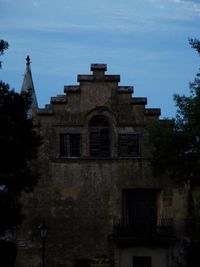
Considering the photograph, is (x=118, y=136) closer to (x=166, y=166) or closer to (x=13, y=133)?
(x=166, y=166)

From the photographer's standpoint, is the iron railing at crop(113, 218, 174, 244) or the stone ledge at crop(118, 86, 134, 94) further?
the stone ledge at crop(118, 86, 134, 94)

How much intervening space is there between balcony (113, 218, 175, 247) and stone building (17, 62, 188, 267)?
0.06m

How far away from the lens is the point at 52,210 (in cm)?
4200

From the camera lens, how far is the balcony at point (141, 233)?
41.4 m

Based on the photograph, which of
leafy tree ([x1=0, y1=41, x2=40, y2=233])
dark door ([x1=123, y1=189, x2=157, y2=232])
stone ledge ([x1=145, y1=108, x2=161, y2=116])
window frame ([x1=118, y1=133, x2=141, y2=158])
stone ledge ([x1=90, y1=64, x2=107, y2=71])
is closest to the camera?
leafy tree ([x1=0, y1=41, x2=40, y2=233])

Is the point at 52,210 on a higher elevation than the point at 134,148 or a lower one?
lower

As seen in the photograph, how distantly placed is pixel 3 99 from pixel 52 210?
60.7ft

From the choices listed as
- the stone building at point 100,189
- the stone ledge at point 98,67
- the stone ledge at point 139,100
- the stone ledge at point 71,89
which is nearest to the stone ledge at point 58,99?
the stone building at point 100,189

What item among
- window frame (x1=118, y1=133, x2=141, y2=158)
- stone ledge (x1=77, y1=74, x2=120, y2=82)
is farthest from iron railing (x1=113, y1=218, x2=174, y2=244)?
stone ledge (x1=77, y1=74, x2=120, y2=82)

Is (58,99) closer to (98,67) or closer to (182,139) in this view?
(98,67)

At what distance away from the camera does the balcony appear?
41.4 m

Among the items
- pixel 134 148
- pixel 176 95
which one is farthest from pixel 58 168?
pixel 176 95

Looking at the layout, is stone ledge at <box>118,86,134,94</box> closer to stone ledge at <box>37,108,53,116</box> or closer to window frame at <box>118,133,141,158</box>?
window frame at <box>118,133,141,158</box>

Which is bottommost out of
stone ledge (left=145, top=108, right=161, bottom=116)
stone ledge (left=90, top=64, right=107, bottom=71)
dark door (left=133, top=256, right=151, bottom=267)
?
dark door (left=133, top=256, right=151, bottom=267)
